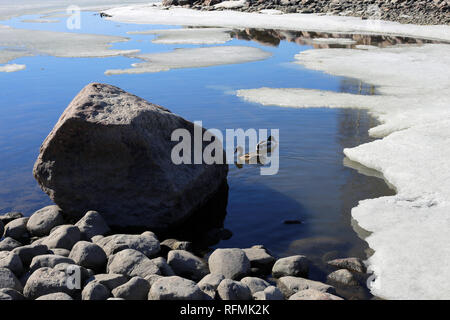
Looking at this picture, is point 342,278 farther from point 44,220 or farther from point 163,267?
point 44,220

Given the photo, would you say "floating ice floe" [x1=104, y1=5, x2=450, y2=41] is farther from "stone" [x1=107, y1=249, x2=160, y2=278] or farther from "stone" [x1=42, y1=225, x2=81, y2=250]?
"stone" [x1=107, y1=249, x2=160, y2=278]

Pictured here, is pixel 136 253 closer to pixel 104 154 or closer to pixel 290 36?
pixel 104 154

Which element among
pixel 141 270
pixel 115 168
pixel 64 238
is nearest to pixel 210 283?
pixel 141 270

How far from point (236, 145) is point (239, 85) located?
17.2 feet

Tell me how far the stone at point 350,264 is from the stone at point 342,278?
0.50ft

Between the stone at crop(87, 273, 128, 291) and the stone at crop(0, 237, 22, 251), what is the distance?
5.10 feet

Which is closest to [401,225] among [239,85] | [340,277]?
[340,277]

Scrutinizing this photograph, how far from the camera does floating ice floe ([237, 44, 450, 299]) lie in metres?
5.53

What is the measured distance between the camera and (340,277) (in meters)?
5.58

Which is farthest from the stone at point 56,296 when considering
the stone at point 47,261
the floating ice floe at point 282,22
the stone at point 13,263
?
the floating ice floe at point 282,22

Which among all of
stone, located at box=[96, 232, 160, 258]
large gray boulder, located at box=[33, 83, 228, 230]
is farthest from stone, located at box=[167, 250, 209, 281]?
large gray boulder, located at box=[33, 83, 228, 230]

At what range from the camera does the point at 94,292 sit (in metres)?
4.93

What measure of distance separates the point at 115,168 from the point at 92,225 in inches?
32.2
